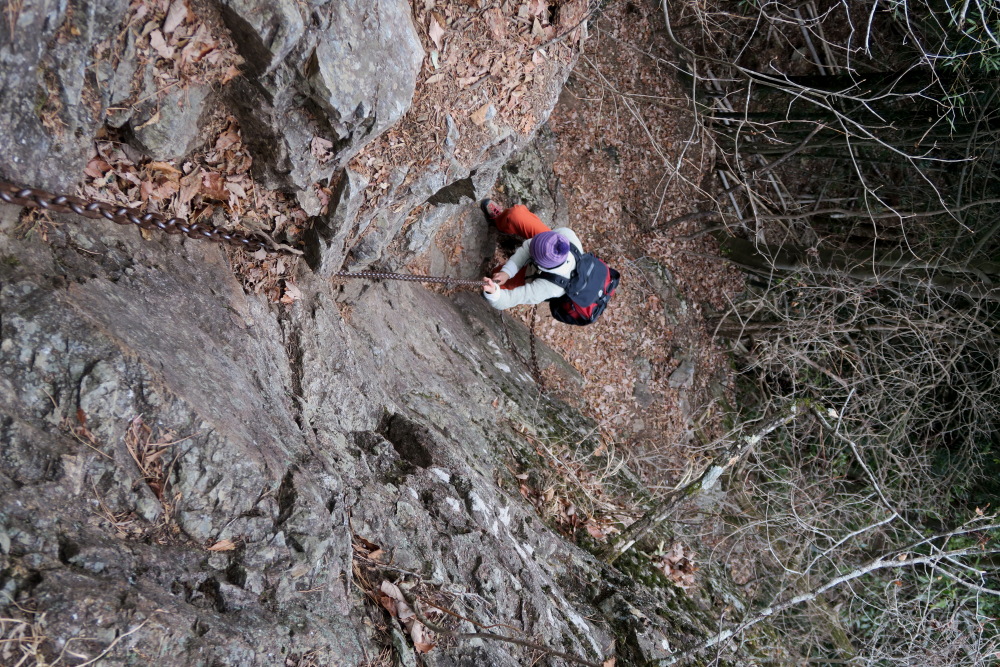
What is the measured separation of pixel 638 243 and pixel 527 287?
11.6ft

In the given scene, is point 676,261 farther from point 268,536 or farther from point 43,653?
point 43,653

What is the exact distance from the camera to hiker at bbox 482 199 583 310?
5.18 meters

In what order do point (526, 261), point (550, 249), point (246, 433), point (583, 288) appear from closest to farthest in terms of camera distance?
point (246, 433) < point (550, 249) < point (583, 288) < point (526, 261)

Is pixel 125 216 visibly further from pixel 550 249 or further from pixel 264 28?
pixel 550 249

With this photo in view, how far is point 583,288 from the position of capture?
217 inches

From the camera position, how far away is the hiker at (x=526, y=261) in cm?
518

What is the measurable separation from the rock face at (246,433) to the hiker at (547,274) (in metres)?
1.01

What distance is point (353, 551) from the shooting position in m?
2.96

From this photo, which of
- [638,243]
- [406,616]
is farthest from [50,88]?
[638,243]

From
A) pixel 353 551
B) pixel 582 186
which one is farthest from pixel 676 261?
pixel 353 551

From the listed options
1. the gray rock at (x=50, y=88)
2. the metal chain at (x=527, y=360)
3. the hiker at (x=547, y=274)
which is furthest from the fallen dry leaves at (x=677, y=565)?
the gray rock at (x=50, y=88)

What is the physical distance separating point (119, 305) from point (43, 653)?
1.39 m

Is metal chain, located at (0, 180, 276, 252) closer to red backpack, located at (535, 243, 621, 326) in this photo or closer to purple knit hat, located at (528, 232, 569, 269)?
purple knit hat, located at (528, 232, 569, 269)

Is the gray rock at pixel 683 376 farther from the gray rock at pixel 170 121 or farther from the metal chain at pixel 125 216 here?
the gray rock at pixel 170 121
